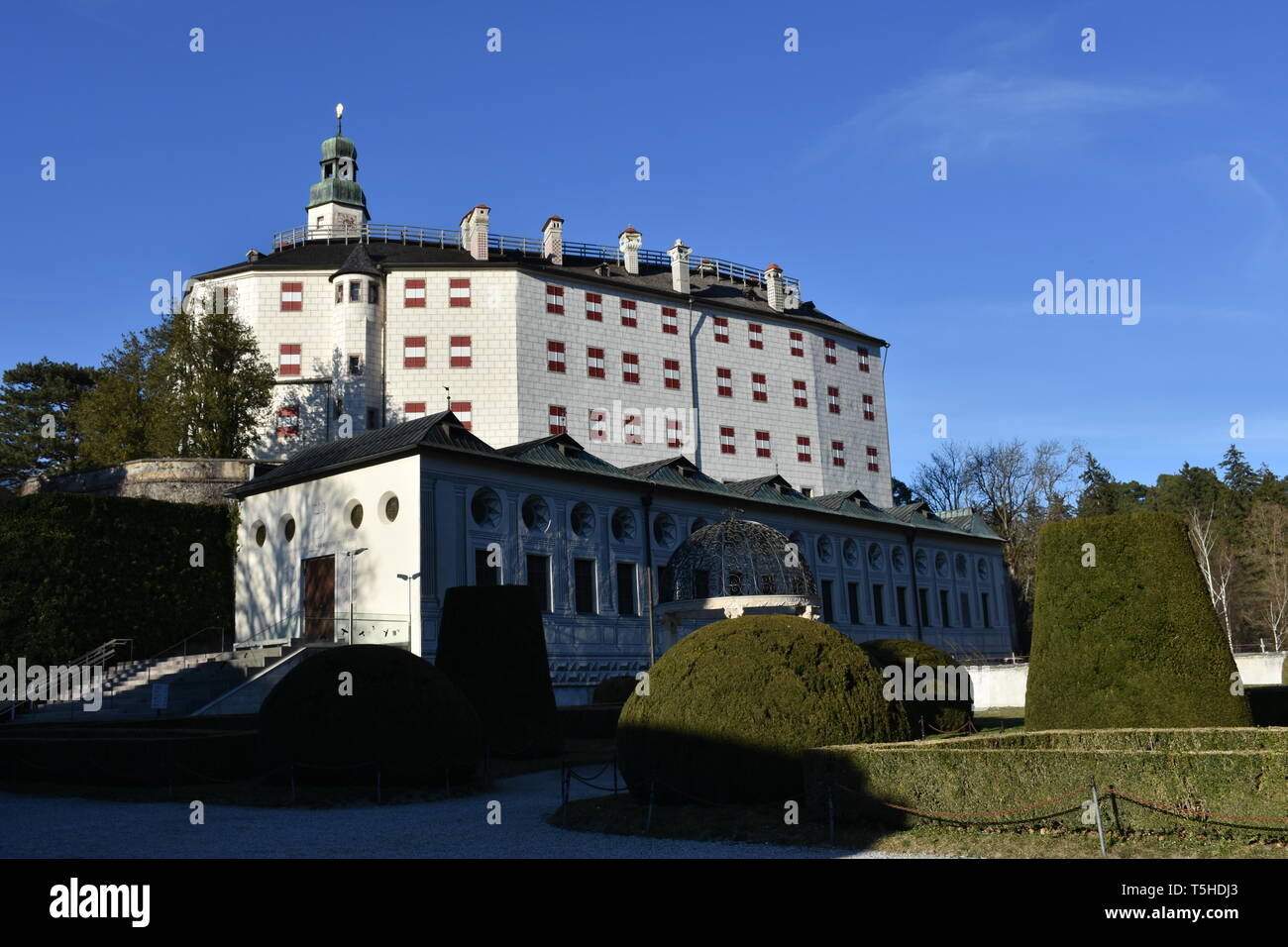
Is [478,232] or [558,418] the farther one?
[478,232]

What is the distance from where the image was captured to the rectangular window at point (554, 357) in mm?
56812

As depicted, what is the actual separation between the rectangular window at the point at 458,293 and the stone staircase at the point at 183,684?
89.9ft

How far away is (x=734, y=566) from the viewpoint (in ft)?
122

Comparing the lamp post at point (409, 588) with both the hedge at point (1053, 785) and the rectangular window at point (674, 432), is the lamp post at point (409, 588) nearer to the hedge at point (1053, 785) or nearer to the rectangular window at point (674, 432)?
the hedge at point (1053, 785)

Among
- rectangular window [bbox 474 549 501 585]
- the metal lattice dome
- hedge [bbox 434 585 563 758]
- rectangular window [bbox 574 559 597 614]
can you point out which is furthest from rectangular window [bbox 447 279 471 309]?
hedge [bbox 434 585 563 758]

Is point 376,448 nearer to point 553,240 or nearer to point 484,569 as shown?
point 484,569

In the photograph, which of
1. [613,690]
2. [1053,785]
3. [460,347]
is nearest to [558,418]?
[460,347]

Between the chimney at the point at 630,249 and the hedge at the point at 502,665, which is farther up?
the chimney at the point at 630,249

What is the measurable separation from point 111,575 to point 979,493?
2266 inches

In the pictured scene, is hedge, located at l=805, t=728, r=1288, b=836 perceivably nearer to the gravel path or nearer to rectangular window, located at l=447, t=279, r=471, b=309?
the gravel path

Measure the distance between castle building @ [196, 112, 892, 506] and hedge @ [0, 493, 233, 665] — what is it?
1399cm

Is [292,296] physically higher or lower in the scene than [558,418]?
higher

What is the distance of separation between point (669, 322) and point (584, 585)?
25.8 metres

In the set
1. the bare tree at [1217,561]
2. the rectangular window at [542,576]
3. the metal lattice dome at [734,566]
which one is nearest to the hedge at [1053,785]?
the metal lattice dome at [734,566]
